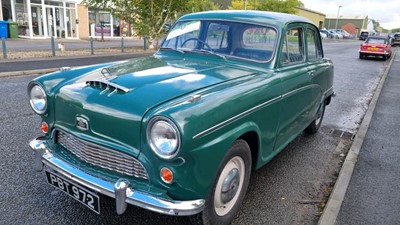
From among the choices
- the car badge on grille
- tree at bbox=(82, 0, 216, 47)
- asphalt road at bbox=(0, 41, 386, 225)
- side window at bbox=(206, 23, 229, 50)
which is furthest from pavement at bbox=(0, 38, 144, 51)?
the car badge on grille

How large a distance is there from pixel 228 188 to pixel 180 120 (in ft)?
2.87

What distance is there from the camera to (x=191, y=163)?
7.27ft

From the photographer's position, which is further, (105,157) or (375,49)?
(375,49)

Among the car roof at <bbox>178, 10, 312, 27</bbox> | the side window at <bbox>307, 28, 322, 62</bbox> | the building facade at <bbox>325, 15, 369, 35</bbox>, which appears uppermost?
the building facade at <bbox>325, 15, 369, 35</bbox>

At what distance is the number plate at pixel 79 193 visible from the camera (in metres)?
2.43

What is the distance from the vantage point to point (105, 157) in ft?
8.14

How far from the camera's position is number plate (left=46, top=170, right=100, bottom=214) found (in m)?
2.43

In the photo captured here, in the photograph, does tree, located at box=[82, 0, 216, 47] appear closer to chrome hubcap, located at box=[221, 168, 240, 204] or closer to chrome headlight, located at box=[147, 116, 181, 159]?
chrome hubcap, located at box=[221, 168, 240, 204]

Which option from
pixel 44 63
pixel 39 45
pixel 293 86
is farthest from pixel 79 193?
pixel 39 45

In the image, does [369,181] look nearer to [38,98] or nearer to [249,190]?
[249,190]

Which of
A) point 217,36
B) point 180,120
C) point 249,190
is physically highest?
point 217,36

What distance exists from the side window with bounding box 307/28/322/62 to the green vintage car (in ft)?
2.25

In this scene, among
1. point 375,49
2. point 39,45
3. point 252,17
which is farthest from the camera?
point 375,49

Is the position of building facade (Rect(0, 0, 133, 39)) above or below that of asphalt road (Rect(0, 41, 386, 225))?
above
